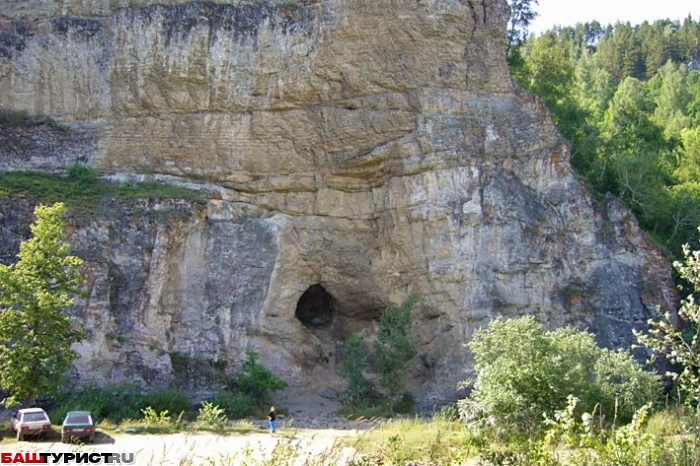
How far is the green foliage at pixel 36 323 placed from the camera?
19547 millimetres

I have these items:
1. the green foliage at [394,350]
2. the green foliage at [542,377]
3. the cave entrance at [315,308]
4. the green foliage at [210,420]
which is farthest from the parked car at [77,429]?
the cave entrance at [315,308]

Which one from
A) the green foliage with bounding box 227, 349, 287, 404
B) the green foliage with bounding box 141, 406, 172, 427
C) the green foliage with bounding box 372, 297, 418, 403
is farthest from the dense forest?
the green foliage with bounding box 141, 406, 172, 427

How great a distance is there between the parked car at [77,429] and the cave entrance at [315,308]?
45.3ft

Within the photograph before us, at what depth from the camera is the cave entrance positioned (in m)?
30.6

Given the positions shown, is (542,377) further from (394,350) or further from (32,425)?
(32,425)

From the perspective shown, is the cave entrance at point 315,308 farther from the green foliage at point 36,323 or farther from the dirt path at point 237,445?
the green foliage at point 36,323

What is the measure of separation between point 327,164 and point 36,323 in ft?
41.1

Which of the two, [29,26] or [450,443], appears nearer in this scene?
[450,443]

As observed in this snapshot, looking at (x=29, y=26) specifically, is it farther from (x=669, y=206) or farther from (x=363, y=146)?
(x=669, y=206)

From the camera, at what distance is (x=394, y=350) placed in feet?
83.7

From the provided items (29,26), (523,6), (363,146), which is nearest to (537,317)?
(363,146)

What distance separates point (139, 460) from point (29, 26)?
20995 millimetres

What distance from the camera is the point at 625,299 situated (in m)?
26.9

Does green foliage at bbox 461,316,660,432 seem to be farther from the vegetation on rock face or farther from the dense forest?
the dense forest
